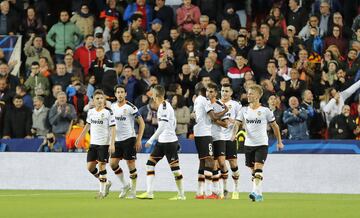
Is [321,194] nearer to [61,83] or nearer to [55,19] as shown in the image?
[61,83]

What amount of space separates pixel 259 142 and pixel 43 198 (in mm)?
4858

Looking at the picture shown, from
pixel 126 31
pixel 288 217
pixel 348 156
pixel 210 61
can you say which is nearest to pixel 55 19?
pixel 126 31

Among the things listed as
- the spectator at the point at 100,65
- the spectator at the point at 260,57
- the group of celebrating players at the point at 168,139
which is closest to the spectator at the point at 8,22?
the spectator at the point at 100,65

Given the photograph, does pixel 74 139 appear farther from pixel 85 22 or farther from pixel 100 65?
pixel 85 22

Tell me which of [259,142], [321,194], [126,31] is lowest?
[321,194]

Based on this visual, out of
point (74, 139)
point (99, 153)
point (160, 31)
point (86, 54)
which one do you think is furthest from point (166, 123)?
point (86, 54)

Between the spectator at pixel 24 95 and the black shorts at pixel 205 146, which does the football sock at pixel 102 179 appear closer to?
the black shorts at pixel 205 146

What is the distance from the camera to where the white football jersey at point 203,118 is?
21.3 meters

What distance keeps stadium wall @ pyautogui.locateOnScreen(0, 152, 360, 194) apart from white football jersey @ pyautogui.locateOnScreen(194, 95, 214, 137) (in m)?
4.33

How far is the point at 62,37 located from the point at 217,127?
1051 centimetres

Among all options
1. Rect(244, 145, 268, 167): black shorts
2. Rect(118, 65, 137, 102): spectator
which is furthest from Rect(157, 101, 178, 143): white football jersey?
Rect(118, 65, 137, 102): spectator

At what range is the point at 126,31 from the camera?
30.0 m

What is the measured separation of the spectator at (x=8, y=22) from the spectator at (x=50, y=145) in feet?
19.1

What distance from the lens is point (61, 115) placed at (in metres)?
27.4
